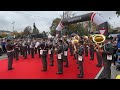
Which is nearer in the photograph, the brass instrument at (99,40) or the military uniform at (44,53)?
the brass instrument at (99,40)

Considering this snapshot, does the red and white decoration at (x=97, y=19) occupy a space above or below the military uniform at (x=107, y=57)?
above

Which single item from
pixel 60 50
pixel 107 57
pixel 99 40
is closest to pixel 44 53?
pixel 60 50

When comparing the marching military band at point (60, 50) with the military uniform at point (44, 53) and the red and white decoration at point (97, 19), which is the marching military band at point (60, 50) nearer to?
the military uniform at point (44, 53)

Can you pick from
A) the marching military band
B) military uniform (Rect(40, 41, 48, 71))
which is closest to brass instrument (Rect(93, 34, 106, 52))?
the marching military band

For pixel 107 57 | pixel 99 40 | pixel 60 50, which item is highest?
pixel 99 40

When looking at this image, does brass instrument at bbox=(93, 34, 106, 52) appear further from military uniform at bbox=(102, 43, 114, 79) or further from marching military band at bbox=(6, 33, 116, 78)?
military uniform at bbox=(102, 43, 114, 79)

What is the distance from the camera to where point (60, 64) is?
940 cm

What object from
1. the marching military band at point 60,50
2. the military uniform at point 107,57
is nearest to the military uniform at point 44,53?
the marching military band at point 60,50

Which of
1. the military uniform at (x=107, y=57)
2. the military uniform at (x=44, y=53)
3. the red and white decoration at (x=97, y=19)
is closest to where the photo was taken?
the military uniform at (x=107, y=57)

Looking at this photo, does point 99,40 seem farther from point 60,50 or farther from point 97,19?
point 97,19

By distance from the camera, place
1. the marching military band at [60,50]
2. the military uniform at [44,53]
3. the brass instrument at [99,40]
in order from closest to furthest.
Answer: the brass instrument at [99,40] < the marching military band at [60,50] < the military uniform at [44,53]

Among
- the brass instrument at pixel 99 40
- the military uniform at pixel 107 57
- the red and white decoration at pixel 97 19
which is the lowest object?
the military uniform at pixel 107 57
